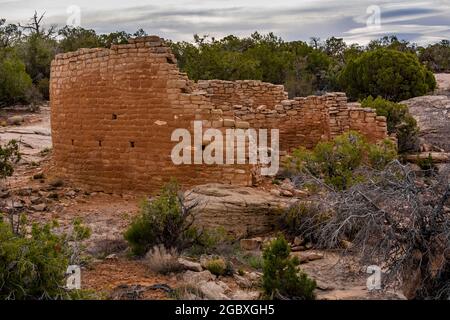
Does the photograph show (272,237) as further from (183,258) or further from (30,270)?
(30,270)

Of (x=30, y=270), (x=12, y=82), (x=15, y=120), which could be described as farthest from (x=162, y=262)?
(x=12, y=82)

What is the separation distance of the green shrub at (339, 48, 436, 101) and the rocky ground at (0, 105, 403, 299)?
1259 centimetres

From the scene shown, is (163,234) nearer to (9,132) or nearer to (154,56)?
(154,56)

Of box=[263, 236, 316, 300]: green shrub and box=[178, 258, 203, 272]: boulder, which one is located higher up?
box=[263, 236, 316, 300]: green shrub

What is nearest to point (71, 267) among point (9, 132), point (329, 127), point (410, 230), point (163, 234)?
point (163, 234)

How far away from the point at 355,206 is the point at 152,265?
226 centimetres

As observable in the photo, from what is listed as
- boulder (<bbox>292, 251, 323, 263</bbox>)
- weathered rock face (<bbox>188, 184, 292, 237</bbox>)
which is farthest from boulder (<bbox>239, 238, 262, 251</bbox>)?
boulder (<bbox>292, 251, 323, 263</bbox>)

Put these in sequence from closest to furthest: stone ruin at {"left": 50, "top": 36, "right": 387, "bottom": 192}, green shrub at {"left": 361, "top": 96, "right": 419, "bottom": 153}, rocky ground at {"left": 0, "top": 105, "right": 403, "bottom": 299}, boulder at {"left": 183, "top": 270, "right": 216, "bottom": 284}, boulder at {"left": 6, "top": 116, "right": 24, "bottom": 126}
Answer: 1. rocky ground at {"left": 0, "top": 105, "right": 403, "bottom": 299}
2. boulder at {"left": 183, "top": 270, "right": 216, "bottom": 284}
3. stone ruin at {"left": 50, "top": 36, "right": 387, "bottom": 192}
4. green shrub at {"left": 361, "top": 96, "right": 419, "bottom": 153}
5. boulder at {"left": 6, "top": 116, "right": 24, "bottom": 126}

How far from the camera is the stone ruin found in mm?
9406

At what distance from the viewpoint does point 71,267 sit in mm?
5766

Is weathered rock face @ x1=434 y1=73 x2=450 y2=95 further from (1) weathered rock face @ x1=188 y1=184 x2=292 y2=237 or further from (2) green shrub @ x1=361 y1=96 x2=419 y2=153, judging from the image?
(1) weathered rock face @ x1=188 y1=184 x2=292 y2=237

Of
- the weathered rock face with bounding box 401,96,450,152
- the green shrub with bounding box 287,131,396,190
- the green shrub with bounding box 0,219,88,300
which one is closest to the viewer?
the green shrub with bounding box 0,219,88,300

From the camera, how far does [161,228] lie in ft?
23.7

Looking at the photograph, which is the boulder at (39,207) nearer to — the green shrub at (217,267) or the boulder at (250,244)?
the boulder at (250,244)
